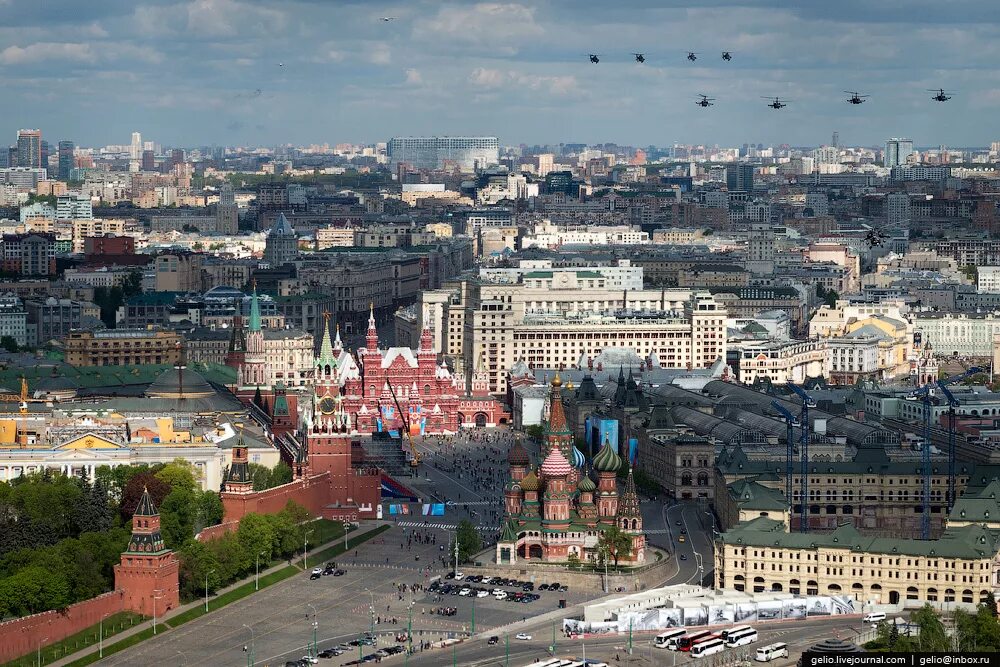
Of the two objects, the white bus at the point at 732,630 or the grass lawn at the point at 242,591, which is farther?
the grass lawn at the point at 242,591

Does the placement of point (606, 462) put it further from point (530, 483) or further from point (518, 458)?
point (518, 458)

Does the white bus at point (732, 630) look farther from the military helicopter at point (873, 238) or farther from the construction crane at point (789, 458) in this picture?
the military helicopter at point (873, 238)

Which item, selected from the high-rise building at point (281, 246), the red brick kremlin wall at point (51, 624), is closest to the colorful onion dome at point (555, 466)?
the red brick kremlin wall at point (51, 624)

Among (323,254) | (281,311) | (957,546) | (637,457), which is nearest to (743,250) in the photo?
(323,254)

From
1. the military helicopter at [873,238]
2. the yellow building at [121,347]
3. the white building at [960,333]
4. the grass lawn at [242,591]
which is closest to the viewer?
the grass lawn at [242,591]

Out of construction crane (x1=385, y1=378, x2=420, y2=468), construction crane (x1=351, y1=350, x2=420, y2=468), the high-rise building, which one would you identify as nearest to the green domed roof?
construction crane (x1=351, y1=350, x2=420, y2=468)

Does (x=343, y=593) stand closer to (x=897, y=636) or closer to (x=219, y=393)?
(x=897, y=636)

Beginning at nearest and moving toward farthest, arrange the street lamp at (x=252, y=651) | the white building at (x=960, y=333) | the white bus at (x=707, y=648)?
1. the street lamp at (x=252, y=651)
2. the white bus at (x=707, y=648)
3. the white building at (x=960, y=333)

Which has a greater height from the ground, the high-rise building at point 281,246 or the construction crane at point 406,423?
the high-rise building at point 281,246
